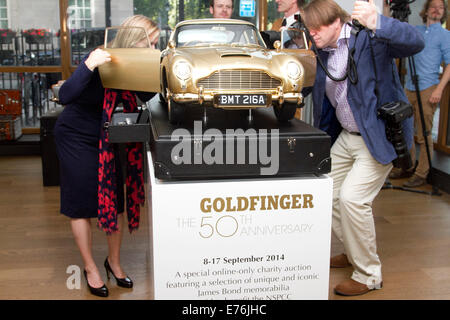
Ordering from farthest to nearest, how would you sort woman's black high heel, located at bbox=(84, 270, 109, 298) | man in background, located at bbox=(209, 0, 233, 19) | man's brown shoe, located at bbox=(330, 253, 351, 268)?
man in background, located at bbox=(209, 0, 233, 19) → man's brown shoe, located at bbox=(330, 253, 351, 268) → woman's black high heel, located at bbox=(84, 270, 109, 298)

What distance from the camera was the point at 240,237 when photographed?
2.19 meters

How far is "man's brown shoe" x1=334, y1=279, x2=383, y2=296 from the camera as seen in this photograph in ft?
10.1

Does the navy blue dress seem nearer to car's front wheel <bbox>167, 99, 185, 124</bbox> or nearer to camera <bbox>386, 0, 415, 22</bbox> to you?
car's front wheel <bbox>167, 99, 185, 124</bbox>

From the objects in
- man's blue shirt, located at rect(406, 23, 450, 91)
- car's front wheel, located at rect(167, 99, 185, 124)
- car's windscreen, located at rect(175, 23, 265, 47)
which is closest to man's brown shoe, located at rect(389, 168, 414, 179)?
man's blue shirt, located at rect(406, 23, 450, 91)

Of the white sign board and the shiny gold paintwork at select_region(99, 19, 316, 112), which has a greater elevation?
the shiny gold paintwork at select_region(99, 19, 316, 112)

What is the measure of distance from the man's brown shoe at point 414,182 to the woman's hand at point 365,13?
3.43m

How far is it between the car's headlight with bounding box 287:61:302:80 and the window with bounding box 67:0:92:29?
5.63 m

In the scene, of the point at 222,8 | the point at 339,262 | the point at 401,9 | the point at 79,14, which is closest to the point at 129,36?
the point at 401,9

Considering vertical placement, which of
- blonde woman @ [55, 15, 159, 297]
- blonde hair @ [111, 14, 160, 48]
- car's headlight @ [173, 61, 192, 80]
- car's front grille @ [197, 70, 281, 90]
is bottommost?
blonde woman @ [55, 15, 159, 297]

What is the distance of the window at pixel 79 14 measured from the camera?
285 inches

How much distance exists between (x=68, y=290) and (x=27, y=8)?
5333 mm

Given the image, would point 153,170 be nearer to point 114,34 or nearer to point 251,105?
point 251,105

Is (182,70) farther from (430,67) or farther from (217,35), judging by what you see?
(430,67)
